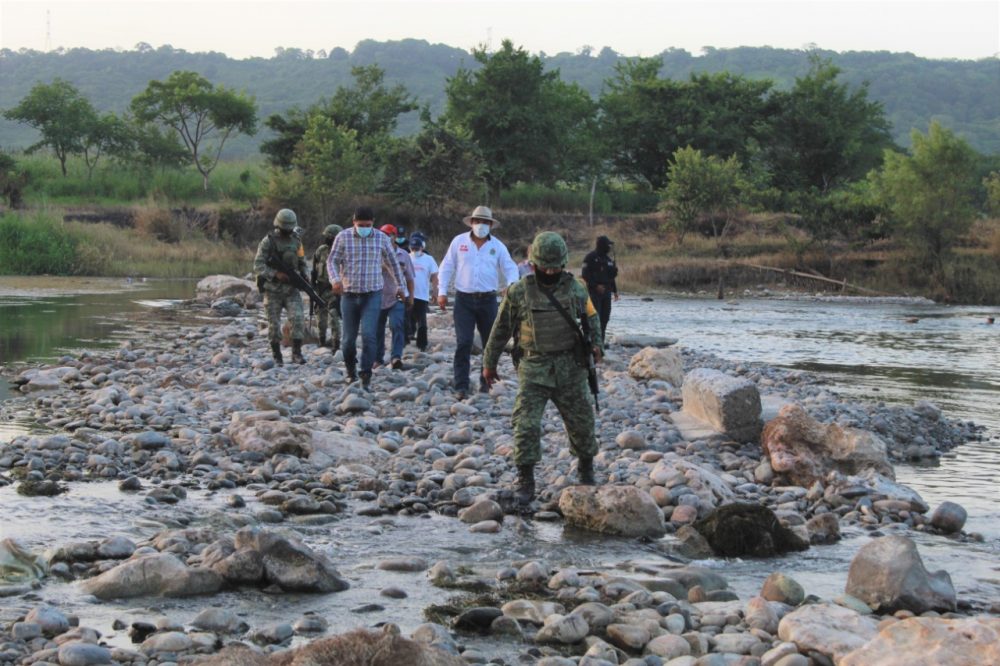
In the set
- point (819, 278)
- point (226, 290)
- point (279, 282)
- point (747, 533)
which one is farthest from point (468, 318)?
point (819, 278)

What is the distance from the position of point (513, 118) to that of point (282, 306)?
4689cm

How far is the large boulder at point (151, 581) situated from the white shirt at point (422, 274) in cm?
967

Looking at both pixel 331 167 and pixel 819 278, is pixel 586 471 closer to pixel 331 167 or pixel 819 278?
pixel 819 278

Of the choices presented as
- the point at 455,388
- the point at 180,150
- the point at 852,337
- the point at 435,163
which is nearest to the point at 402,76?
the point at 180,150

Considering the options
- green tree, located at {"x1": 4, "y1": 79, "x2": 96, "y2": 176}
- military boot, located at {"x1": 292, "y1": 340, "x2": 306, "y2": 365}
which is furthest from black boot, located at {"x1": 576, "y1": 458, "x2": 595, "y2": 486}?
green tree, located at {"x1": 4, "y1": 79, "x2": 96, "y2": 176}

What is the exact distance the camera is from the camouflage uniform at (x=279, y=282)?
1292 cm

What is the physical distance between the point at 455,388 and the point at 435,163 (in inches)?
1582

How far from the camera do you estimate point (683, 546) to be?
274 inches

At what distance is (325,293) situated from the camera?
49.3ft

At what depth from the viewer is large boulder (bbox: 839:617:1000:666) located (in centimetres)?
436

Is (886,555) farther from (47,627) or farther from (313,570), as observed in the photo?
(47,627)

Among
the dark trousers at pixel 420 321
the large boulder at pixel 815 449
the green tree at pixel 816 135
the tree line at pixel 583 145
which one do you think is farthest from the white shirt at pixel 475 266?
the green tree at pixel 816 135

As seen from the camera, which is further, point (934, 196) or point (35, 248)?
point (934, 196)

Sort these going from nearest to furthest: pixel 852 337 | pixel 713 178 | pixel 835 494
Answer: pixel 835 494 → pixel 852 337 → pixel 713 178
